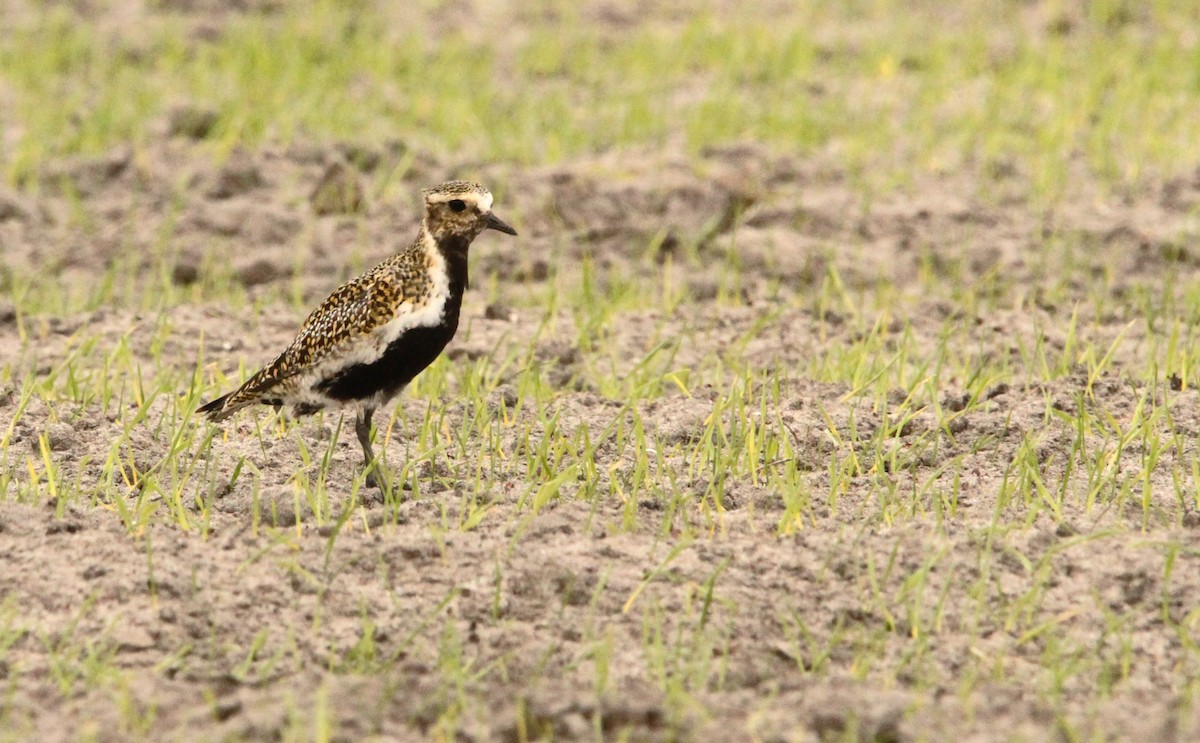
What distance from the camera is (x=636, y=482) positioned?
19.2ft

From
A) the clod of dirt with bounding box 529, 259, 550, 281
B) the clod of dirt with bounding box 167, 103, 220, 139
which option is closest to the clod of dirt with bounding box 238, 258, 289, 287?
the clod of dirt with bounding box 529, 259, 550, 281

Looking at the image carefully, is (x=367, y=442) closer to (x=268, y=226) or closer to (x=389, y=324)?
(x=389, y=324)

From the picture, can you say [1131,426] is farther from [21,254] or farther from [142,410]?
[21,254]

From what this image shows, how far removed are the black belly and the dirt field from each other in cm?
24

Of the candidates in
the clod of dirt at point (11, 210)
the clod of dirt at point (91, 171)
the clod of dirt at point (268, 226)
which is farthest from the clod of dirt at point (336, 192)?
the clod of dirt at point (11, 210)

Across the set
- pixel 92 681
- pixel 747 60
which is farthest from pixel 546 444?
pixel 747 60

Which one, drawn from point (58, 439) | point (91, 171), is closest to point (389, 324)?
point (58, 439)

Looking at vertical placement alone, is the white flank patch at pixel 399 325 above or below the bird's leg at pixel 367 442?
above

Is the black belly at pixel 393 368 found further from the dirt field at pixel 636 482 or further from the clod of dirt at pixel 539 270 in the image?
the clod of dirt at pixel 539 270

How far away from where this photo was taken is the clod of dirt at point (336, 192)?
31.7 ft

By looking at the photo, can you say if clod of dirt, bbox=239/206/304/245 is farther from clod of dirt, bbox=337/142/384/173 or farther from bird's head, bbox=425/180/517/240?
bird's head, bbox=425/180/517/240

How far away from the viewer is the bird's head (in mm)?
6184

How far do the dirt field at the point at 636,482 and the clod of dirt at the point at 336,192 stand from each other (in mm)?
41

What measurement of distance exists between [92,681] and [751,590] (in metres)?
1.73
